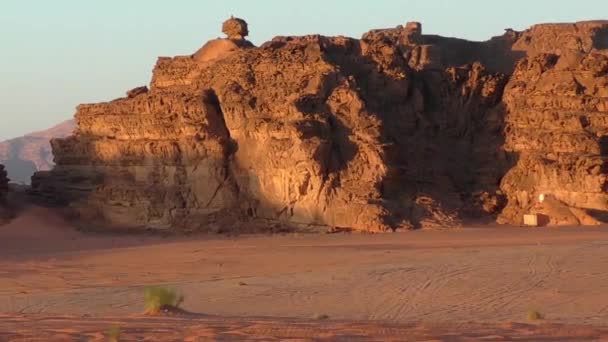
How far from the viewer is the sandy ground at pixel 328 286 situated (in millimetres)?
11883

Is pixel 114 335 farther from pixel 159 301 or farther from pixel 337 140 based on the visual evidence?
pixel 337 140

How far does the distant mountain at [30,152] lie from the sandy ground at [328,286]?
3215 inches

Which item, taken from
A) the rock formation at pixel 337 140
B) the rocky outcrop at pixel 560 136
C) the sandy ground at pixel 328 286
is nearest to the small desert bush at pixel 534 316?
the sandy ground at pixel 328 286

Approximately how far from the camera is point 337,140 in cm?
2700

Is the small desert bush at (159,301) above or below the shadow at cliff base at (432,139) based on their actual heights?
below

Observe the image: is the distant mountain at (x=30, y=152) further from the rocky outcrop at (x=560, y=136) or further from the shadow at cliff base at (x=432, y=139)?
the rocky outcrop at (x=560, y=136)

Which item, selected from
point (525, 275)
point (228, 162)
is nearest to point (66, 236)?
point (228, 162)

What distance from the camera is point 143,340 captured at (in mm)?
10656

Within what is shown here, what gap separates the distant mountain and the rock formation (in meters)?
74.3

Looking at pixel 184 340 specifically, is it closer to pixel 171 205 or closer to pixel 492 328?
pixel 492 328

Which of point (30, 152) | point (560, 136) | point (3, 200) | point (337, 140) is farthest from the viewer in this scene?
point (30, 152)

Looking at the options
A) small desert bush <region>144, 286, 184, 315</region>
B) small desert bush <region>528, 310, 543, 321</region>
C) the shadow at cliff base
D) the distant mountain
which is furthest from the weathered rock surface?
the distant mountain

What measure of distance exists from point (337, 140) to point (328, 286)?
31.9 ft

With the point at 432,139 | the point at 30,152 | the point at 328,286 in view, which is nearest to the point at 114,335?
the point at 328,286
